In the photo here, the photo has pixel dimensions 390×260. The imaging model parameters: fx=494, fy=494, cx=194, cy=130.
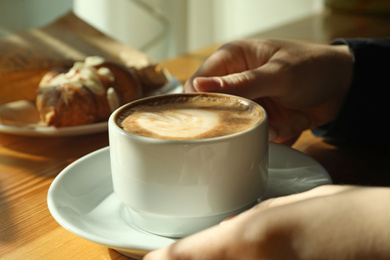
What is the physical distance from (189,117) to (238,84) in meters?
0.14

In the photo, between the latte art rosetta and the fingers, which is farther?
the latte art rosetta

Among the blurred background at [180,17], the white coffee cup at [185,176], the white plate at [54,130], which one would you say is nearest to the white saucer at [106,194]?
the white coffee cup at [185,176]

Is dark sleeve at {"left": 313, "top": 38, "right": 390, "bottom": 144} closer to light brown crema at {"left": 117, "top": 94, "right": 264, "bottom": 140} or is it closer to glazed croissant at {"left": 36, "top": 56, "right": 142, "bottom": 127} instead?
light brown crema at {"left": 117, "top": 94, "right": 264, "bottom": 140}

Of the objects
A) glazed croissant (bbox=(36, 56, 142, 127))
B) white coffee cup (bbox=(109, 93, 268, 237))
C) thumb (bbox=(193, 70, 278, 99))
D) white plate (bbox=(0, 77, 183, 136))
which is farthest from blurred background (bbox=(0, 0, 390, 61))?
white coffee cup (bbox=(109, 93, 268, 237))

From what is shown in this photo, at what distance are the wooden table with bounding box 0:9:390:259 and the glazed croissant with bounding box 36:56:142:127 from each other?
41 mm

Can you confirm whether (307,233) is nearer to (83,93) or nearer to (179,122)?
(179,122)

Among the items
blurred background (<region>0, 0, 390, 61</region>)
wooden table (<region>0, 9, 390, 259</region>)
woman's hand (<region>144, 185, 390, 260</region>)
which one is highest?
woman's hand (<region>144, 185, 390, 260</region>)

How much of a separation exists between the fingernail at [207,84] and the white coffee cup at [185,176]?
0.50 feet

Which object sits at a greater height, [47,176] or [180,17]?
[47,176]

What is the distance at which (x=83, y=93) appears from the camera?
2.88ft

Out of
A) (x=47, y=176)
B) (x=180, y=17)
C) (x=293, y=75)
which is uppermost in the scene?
(x=293, y=75)

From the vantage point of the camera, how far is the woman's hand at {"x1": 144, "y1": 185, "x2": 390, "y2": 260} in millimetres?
374

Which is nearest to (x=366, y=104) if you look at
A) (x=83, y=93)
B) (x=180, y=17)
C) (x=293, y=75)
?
(x=293, y=75)

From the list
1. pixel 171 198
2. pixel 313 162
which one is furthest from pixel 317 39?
pixel 171 198
